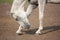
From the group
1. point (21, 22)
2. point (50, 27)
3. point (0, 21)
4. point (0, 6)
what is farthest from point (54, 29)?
point (0, 6)

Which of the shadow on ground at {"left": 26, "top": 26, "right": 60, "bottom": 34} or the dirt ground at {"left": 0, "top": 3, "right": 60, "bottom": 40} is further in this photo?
the shadow on ground at {"left": 26, "top": 26, "right": 60, "bottom": 34}

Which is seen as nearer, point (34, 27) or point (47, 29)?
point (47, 29)

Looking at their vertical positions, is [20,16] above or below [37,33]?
above

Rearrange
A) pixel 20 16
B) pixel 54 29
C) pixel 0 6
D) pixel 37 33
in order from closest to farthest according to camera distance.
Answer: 1. pixel 20 16
2. pixel 37 33
3. pixel 54 29
4. pixel 0 6

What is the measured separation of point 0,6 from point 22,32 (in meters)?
3.20

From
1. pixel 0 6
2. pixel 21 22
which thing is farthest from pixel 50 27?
pixel 0 6

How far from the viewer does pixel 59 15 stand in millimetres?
6621

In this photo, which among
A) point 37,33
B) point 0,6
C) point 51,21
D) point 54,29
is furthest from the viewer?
point 0,6

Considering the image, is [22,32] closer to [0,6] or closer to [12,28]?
[12,28]

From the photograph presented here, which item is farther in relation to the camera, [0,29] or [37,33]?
[0,29]

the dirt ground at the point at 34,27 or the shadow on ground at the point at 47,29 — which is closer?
the dirt ground at the point at 34,27

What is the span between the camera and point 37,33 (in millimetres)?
5023

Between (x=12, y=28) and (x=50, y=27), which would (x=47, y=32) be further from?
(x=12, y=28)

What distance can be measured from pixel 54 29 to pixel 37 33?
1.73 ft
